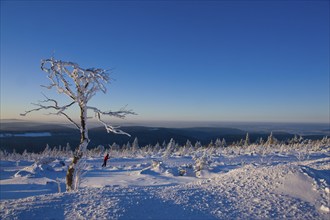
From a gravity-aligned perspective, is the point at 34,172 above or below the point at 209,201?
below

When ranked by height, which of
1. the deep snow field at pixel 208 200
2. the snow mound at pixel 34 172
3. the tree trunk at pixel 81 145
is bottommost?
the snow mound at pixel 34 172

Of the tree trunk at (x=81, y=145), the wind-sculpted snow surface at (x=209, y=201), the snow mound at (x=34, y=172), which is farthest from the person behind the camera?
the snow mound at (x=34, y=172)

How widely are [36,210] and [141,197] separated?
282 centimetres

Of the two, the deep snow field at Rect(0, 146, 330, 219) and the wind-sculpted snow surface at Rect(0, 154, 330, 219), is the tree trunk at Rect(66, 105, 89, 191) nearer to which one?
the deep snow field at Rect(0, 146, 330, 219)

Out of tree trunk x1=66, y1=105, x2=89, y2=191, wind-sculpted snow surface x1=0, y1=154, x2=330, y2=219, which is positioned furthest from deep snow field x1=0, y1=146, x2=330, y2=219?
tree trunk x1=66, y1=105, x2=89, y2=191

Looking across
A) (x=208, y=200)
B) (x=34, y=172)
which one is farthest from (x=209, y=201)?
(x=34, y=172)

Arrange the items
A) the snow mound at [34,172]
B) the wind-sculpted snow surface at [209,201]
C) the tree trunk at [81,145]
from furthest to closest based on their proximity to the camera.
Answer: the snow mound at [34,172]
the tree trunk at [81,145]
the wind-sculpted snow surface at [209,201]

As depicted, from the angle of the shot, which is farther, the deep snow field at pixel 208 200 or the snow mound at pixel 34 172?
the snow mound at pixel 34 172

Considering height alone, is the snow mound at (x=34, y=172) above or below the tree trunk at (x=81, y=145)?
below

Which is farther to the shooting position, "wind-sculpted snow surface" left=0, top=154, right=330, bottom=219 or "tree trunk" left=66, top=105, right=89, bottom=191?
"tree trunk" left=66, top=105, right=89, bottom=191

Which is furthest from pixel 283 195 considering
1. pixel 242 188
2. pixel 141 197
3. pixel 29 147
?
pixel 29 147

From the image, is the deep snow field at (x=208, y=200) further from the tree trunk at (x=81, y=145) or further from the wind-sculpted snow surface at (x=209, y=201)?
the tree trunk at (x=81, y=145)

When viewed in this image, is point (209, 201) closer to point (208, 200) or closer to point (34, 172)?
point (208, 200)

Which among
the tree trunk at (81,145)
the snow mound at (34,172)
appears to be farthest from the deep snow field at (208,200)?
the snow mound at (34,172)
